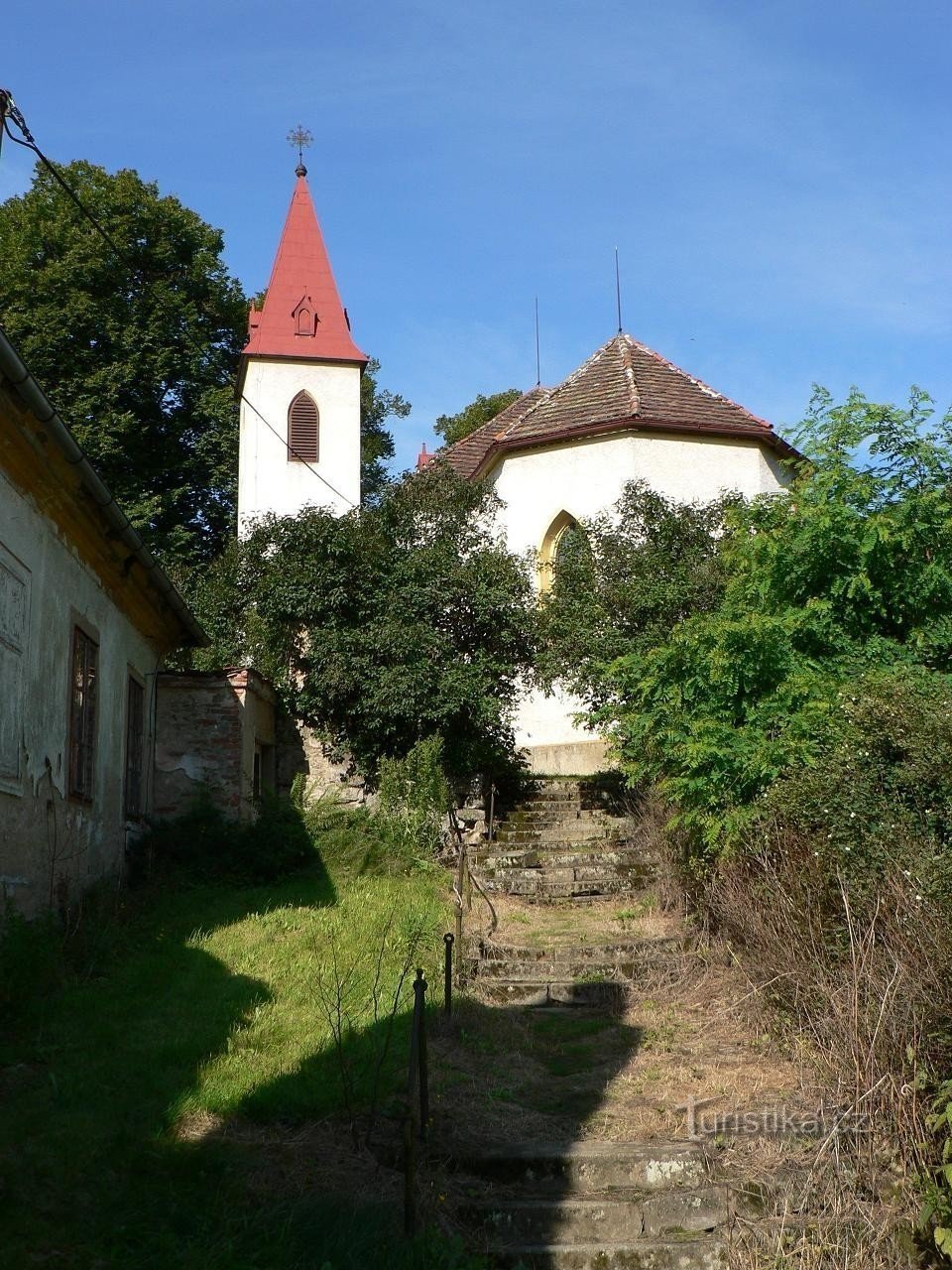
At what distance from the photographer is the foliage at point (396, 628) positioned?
56.4 ft

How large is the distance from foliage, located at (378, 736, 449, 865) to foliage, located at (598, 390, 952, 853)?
4109 mm

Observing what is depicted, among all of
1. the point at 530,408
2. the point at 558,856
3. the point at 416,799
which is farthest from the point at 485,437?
the point at 558,856

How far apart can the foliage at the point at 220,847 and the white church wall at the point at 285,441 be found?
11.6 metres

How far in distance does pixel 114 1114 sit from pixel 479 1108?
2473 mm

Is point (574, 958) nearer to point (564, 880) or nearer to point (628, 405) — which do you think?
point (564, 880)

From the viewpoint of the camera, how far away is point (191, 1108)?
22.9 feet

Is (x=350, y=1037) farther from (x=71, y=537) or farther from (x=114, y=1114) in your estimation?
(x=71, y=537)

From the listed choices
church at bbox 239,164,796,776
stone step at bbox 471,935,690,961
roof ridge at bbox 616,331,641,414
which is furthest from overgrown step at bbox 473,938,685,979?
roof ridge at bbox 616,331,641,414

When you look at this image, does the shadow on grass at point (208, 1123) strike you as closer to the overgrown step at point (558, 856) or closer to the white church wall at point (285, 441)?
the overgrown step at point (558, 856)

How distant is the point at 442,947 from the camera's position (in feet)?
37.2

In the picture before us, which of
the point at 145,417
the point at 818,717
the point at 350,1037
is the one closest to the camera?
the point at 350,1037

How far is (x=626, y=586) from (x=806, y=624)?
608 centimetres

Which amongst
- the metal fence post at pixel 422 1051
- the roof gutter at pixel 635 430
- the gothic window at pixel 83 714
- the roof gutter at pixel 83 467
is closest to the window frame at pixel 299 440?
the roof gutter at pixel 635 430

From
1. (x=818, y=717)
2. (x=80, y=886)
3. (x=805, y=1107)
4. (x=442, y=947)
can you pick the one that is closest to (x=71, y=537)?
(x=80, y=886)
